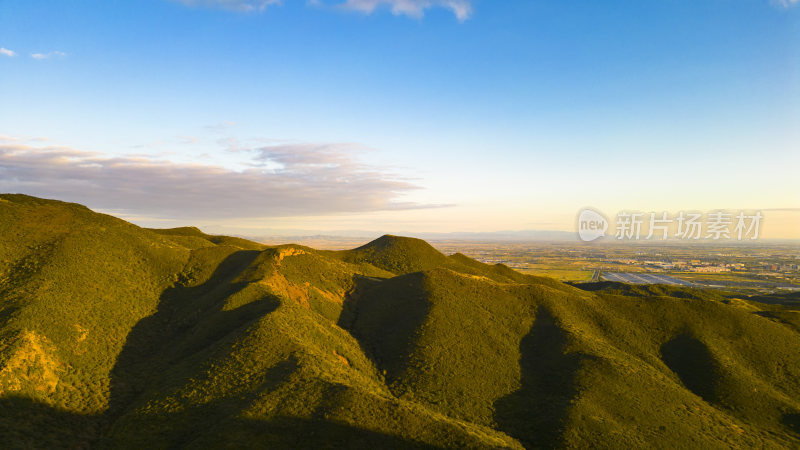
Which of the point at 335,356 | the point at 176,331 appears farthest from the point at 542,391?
the point at 176,331

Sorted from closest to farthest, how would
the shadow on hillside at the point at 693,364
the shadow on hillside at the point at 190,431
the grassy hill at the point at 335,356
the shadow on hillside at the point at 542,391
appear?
the shadow on hillside at the point at 190,431 < the grassy hill at the point at 335,356 < the shadow on hillside at the point at 542,391 < the shadow on hillside at the point at 693,364

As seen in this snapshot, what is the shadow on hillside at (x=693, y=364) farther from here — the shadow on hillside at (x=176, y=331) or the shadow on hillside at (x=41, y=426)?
the shadow on hillside at (x=41, y=426)

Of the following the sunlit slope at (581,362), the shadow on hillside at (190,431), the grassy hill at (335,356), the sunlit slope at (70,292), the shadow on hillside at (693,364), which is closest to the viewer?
the shadow on hillside at (190,431)

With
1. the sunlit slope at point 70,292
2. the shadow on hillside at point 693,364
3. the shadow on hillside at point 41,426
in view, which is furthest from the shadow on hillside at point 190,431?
the shadow on hillside at point 693,364

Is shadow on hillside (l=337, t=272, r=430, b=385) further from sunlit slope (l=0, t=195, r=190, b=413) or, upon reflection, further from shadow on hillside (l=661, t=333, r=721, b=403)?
shadow on hillside (l=661, t=333, r=721, b=403)

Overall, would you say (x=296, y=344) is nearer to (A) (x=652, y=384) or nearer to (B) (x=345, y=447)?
(B) (x=345, y=447)

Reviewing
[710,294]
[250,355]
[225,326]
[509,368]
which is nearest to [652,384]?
[509,368]

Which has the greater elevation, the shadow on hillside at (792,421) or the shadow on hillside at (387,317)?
the shadow on hillside at (387,317)

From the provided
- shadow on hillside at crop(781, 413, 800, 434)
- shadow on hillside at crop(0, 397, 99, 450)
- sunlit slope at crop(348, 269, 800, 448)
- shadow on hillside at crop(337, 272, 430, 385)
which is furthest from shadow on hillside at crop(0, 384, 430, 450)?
shadow on hillside at crop(781, 413, 800, 434)
